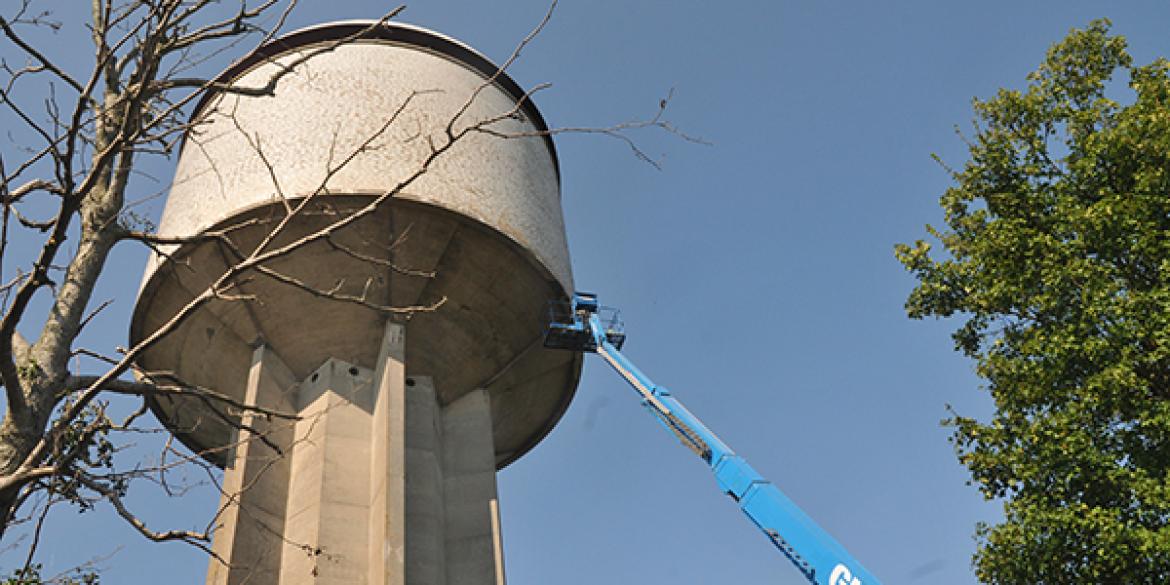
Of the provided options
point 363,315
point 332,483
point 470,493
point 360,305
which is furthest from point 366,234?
point 470,493

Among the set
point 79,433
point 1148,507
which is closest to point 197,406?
point 79,433

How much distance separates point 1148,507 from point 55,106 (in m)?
7.78

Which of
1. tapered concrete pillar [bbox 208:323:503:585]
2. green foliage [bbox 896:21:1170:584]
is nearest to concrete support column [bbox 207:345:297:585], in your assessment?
tapered concrete pillar [bbox 208:323:503:585]

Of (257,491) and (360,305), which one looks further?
(360,305)

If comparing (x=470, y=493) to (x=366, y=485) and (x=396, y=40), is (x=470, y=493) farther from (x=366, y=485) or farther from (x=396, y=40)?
(x=396, y=40)

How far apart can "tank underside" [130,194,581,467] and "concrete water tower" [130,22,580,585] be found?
0.02 m

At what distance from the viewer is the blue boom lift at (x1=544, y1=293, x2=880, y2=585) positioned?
11066mm

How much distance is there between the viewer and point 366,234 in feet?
37.4

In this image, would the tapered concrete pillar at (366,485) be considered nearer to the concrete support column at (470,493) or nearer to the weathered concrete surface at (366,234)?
the concrete support column at (470,493)

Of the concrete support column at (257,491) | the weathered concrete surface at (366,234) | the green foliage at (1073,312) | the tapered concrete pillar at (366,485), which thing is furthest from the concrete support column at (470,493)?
the green foliage at (1073,312)

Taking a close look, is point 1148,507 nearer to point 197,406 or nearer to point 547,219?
point 547,219

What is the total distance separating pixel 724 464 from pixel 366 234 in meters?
5.23

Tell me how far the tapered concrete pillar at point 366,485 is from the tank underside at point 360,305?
28cm

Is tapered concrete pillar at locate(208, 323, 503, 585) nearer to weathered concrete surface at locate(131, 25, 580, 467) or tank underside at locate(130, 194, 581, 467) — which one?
tank underside at locate(130, 194, 581, 467)
